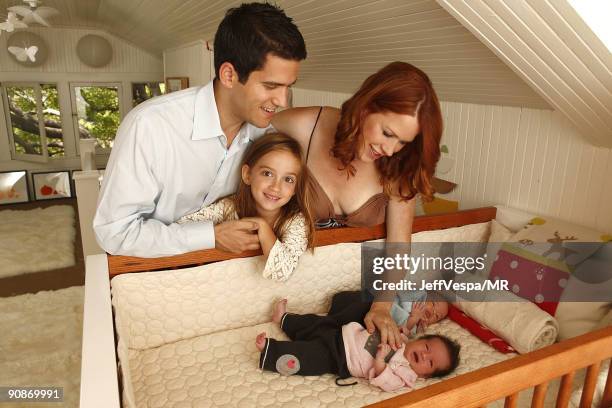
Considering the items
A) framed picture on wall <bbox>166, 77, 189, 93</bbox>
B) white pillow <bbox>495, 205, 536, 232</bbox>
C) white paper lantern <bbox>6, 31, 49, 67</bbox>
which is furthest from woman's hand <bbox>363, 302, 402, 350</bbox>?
white paper lantern <bbox>6, 31, 49, 67</bbox>

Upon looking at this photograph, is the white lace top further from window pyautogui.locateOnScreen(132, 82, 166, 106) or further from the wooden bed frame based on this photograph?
window pyautogui.locateOnScreen(132, 82, 166, 106)

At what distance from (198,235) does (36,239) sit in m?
3.40

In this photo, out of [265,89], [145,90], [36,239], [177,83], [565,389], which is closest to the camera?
[565,389]

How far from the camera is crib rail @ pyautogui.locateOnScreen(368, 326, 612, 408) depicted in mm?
816

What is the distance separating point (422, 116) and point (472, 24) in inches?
12.1

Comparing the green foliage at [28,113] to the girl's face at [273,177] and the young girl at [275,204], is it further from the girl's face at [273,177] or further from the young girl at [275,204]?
the girl's face at [273,177]

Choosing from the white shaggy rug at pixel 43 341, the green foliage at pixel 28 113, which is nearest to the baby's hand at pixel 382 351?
the white shaggy rug at pixel 43 341

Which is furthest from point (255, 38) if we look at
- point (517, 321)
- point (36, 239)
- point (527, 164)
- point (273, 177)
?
point (36, 239)

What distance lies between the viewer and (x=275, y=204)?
1563mm

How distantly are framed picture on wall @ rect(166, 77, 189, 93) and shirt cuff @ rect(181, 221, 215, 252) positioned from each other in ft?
12.4

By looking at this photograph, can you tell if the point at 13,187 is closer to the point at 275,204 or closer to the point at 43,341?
the point at 43,341

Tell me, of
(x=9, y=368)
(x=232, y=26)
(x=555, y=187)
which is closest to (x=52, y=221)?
(x=9, y=368)

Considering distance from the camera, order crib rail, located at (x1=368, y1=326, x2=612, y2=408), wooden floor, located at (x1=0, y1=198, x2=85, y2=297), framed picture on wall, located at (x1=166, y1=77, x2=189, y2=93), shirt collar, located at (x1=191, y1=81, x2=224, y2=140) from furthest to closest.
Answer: framed picture on wall, located at (x1=166, y1=77, x2=189, y2=93), wooden floor, located at (x1=0, y1=198, x2=85, y2=297), shirt collar, located at (x1=191, y1=81, x2=224, y2=140), crib rail, located at (x1=368, y1=326, x2=612, y2=408)

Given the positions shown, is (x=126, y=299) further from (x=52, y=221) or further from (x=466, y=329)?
(x=52, y=221)
